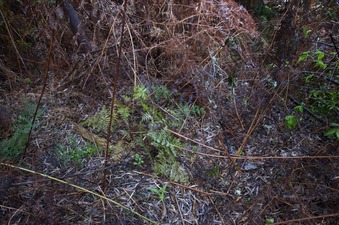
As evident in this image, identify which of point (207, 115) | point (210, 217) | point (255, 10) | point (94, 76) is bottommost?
point (210, 217)

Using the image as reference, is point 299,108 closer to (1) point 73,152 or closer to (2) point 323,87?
(2) point 323,87

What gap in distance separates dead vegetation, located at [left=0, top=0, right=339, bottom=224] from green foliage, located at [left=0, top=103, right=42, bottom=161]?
86mm

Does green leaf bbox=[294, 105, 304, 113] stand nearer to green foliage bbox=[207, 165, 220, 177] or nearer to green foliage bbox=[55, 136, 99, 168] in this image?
green foliage bbox=[207, 165, 220, 177]

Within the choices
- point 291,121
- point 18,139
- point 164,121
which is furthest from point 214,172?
point 18,139

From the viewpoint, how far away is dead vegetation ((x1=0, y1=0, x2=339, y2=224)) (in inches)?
87.5

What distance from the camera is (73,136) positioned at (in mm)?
2590

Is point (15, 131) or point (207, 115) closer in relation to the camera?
point (15, 131)

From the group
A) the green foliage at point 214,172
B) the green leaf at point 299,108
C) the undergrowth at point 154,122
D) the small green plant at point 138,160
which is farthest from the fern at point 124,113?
the green leaf at point 299,108

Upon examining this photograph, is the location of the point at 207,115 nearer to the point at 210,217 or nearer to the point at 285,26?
the point at 210,217

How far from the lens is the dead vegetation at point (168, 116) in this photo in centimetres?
222

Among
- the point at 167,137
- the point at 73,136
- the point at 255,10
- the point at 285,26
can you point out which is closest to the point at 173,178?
→ the point at 167,137

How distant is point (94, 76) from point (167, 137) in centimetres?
110

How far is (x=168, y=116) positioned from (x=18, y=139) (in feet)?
4.36

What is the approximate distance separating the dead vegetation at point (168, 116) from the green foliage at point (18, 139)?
0.09 metres
